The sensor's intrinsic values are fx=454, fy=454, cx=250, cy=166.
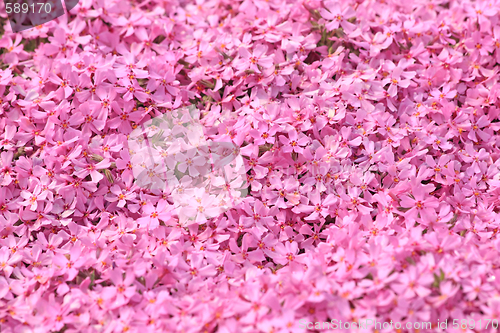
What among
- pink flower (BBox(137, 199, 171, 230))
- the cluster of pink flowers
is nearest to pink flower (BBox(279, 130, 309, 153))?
the cluster of pink flowers

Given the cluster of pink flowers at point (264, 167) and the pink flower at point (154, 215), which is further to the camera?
the pink flower at point (154, 215)

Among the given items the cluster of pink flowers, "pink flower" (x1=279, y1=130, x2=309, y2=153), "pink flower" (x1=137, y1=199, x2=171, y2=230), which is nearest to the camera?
the cluster of pink flowers

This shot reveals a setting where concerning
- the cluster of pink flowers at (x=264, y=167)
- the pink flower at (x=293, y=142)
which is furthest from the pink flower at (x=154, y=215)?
the pink flower at (x=293, y=142)

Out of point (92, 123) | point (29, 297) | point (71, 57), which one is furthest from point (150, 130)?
point (29, 297)

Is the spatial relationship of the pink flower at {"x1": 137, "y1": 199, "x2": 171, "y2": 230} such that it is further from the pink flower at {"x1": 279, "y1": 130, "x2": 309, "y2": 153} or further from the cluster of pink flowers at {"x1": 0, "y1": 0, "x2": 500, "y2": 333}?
the pink flower at {"x1": 279, "y1": 130, "x2": 309, "y2": 153}

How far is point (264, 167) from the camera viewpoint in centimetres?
286

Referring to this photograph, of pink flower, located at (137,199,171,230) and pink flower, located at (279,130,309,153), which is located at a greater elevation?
pink flower, located at (279,130,309,153)

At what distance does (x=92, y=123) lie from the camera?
9.66 ft

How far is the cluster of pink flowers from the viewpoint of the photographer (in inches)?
90.4

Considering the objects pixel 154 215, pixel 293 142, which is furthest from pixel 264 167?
pixel 154 215

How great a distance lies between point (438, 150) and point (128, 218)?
2.04m

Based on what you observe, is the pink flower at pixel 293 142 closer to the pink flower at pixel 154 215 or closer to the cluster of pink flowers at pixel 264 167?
the cluster of pink flowers at pixel 264 167

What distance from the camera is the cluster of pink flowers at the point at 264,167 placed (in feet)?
7.54

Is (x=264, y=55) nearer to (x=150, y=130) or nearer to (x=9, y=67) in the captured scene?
(x=150, y=130)
